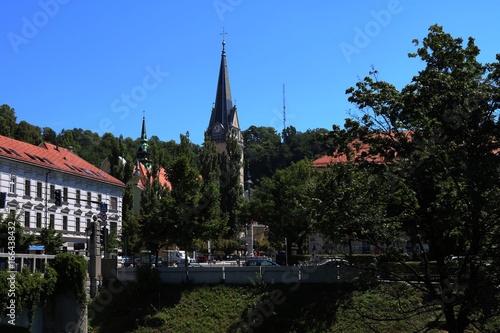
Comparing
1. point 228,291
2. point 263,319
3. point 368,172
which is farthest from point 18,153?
point 368,172

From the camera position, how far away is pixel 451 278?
17344mm

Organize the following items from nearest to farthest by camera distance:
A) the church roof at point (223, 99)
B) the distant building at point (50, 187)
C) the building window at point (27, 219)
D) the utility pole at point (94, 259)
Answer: the utility pole at point (94, 259)
the distant building at point (50, 187)
the building window at point (27, 219)
the church roof at point (223, 99)

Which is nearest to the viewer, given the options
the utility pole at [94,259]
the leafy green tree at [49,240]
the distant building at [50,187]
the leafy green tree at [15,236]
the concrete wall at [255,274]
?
the concrete wall at [255,274]

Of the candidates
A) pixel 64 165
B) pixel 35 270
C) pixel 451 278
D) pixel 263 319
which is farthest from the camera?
pixel 64 165

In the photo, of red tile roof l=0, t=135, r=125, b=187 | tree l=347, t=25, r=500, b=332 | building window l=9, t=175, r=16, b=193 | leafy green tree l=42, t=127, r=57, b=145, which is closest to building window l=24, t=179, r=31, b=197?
building window l=9, t=175, r=16, b=193

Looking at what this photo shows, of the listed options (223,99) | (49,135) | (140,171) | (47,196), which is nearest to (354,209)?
(47,196)

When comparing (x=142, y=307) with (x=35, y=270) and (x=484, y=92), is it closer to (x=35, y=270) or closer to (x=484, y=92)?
(x=35, y=270)

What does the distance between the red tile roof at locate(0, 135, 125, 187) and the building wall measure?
0.44m

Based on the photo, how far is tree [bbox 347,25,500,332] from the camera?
622 inches

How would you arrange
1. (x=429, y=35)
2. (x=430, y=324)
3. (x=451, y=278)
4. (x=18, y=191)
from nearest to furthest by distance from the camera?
1. (x=430, y=324)
2. (x=451, y=278)
3. (x=429, y=35)
4. (x=18, y=191)

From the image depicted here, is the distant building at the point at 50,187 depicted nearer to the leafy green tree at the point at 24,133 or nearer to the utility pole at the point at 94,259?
the utility pole at the point at 94,259

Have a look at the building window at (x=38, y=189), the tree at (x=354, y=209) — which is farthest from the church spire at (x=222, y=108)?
the tree at (x=354, y=209)

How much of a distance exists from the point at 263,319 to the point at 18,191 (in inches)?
1002

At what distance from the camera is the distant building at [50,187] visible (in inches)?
1750
